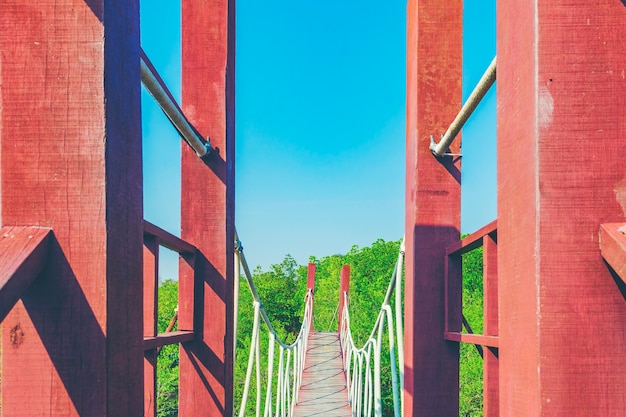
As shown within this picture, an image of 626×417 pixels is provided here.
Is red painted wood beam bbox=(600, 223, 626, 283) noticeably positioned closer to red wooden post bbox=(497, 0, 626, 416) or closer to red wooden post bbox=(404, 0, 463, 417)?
red wooden post bbox=(497, 0, 626, 416)

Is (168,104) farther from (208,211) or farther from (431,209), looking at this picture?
(431,209)

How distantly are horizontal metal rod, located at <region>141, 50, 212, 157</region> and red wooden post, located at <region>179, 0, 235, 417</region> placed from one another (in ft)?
0.32

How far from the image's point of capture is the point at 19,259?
812mm

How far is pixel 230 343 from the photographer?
223 cm

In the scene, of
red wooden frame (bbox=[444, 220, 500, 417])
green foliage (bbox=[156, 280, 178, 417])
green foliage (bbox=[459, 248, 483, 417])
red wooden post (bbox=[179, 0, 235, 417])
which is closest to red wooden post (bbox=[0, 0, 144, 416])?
red wooden frame (bbox=[444, 220, 500, 417])

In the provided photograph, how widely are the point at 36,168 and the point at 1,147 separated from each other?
0.23ft

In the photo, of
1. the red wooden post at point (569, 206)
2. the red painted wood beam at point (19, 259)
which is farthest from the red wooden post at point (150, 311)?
the red wooden post at point (569, 206)

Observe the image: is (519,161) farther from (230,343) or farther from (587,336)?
(230,343)

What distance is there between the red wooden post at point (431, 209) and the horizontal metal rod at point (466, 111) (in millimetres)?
58

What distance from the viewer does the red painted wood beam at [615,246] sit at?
78cm

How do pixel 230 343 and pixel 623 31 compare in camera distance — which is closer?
pixel 623 31

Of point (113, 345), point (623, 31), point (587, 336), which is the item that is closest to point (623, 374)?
point (587, 336)

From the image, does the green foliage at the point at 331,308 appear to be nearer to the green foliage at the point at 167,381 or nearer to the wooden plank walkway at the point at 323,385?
the green foliage at the point at 167,381

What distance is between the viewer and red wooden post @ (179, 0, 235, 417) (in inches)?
84.0
